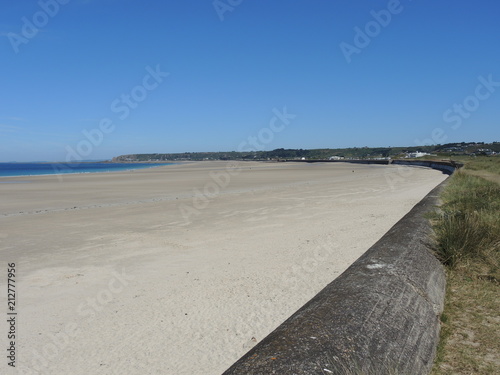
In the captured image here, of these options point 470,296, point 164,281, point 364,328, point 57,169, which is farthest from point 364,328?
point 57,169

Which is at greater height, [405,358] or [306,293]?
[405,358]

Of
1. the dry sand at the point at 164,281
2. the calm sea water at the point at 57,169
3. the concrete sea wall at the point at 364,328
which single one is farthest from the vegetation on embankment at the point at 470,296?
the calm sea water at the point at 57,169

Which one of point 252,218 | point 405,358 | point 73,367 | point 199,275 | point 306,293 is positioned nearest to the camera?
point 405,358

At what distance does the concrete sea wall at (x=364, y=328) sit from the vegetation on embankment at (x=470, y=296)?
0.16 metres

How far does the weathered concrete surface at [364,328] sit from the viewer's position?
1973 mm

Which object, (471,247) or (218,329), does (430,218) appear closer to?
(471,247)

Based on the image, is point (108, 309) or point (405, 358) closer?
point (405, 358)

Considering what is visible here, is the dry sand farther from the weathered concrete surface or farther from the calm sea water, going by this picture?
the calm sea water

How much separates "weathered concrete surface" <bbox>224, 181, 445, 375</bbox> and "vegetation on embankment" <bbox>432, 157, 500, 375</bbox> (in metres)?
0.16

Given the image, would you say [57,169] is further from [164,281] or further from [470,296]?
[470,296]

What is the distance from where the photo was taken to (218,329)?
3748mm

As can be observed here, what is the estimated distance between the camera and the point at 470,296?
3.99 metres

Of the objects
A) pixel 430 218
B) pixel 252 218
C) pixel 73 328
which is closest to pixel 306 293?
pixel 73 328

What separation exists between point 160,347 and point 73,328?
105 cm
